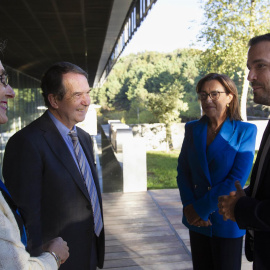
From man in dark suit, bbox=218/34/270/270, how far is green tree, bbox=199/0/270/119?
1249 cm

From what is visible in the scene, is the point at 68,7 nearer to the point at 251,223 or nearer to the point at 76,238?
the point at 76,238

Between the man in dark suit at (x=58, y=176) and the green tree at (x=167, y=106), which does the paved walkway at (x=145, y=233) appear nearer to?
the man in dark suit at (x=58, y=176)

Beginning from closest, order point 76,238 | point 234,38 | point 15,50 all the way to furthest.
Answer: point 76,238 < point 15,50 < point 234,38

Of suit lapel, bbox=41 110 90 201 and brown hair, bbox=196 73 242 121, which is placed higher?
brown hair, bbox=196 73 242 121

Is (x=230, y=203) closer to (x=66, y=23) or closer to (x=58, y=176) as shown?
(x=58, y=176)

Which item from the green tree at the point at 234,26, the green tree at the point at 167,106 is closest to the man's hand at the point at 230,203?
the green tree at the point at 234,26

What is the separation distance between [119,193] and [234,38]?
988 centimetres

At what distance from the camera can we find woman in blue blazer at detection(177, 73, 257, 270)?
2.12 m

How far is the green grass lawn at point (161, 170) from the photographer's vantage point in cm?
892

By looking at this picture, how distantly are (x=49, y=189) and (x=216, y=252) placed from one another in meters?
1.16

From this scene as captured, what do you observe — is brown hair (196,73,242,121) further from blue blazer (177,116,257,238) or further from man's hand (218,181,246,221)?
man's hand (218,181,246,221)

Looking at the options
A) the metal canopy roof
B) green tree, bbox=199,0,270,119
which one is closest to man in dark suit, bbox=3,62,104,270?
the metal canopy roof

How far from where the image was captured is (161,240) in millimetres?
4047

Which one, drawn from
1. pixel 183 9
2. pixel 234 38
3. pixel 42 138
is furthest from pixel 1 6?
pixel 183 9
